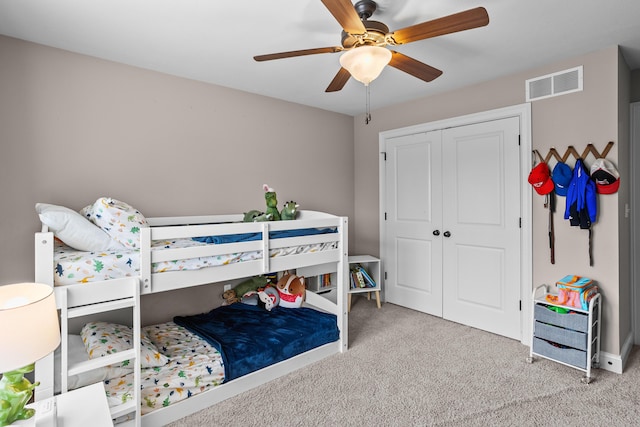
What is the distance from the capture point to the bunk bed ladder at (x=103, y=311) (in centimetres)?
167

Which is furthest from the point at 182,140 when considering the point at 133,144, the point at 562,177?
the point at 562,177

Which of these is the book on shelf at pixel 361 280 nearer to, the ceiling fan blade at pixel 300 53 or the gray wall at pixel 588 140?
the gray wall at pixel 588 140

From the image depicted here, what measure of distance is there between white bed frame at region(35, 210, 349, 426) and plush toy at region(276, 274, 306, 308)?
26 centimetres

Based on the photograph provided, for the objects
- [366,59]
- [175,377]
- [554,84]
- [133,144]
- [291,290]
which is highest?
[554,84]

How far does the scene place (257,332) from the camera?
2605 millimetres

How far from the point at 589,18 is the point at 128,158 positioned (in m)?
3.28

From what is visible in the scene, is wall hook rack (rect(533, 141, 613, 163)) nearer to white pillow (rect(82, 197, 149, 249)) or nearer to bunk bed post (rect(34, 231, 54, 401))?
white pillow (rect(82, 197, 149, 249))

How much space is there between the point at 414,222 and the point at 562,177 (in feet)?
4.86

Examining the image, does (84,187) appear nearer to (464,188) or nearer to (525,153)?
(464,188)

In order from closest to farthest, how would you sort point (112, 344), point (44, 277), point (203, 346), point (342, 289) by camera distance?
point (44, 277) → point (112, 344) → point (203, 346) → point (342, 289)

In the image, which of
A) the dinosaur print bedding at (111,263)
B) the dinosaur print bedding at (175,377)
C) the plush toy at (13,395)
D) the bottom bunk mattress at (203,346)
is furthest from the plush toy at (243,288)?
the plush toy at (13,395)

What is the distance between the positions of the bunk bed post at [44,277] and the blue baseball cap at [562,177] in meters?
3.34

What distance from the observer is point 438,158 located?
358cm

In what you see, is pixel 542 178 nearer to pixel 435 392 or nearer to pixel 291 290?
pixel 435 392
